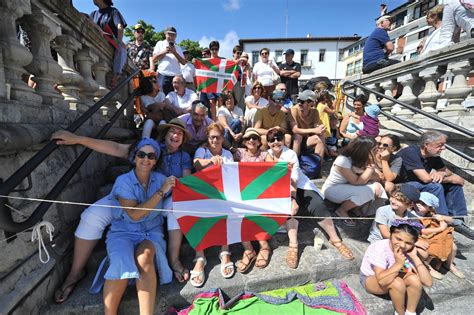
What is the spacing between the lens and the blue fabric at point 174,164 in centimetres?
283

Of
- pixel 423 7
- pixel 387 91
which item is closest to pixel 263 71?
pixel 387 91

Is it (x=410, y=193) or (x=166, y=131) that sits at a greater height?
(x=166, y=131)

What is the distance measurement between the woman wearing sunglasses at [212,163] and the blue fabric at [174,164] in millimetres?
120

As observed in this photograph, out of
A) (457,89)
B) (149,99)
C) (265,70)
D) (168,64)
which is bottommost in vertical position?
(149,99)

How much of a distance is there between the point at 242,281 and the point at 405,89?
474cm

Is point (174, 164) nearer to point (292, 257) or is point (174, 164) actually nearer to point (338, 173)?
point (292, 257)

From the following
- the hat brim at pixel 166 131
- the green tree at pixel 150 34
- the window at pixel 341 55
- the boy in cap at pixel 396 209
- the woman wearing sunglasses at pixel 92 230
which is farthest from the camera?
the window at pixel 341 55

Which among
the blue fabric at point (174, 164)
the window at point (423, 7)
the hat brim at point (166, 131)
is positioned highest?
the window at point (423, 7)

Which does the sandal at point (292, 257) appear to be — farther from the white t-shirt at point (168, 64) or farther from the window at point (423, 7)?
the window at point (423, 7)

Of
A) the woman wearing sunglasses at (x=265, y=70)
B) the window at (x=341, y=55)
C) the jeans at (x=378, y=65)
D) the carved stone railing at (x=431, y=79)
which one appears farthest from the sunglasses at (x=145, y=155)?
the window at (x=341, y=55)

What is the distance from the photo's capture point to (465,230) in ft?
11.4

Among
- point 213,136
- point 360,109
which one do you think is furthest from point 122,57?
point 360,109

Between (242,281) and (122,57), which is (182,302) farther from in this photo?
(122,57)

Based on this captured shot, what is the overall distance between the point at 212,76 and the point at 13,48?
402 cm
